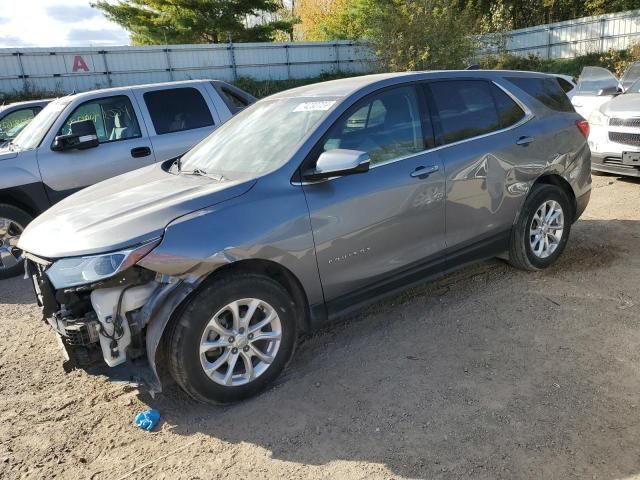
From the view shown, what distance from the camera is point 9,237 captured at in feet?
18.9

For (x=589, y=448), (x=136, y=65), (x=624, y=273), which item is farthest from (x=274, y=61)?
(x=589, y=448)

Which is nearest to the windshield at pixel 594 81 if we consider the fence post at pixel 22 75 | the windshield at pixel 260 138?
→ the windshield at pixel 260 138

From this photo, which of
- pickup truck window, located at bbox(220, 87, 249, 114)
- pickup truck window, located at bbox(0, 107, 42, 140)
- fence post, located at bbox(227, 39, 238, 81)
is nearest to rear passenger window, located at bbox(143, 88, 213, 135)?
pickup truck window, located at bbox(220, 87, 249, 114)

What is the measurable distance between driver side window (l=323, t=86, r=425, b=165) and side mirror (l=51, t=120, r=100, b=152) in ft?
12.3

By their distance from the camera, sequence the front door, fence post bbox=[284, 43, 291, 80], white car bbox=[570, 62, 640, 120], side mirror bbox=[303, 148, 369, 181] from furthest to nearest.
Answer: fence post bbox=[284, 43, 291, 80], white car bbox=[570, 62, 640, 120], the front door, side mirror bbox=[303, 148, 369, 181]

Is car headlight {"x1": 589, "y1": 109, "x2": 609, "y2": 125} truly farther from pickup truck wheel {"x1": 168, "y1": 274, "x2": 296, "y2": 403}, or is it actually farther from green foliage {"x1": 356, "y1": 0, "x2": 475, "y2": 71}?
green foliage {"x1": 356, "y1": 0, "x2": 475, "y2": 71}

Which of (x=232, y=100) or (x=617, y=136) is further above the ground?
(x=232, y=100)

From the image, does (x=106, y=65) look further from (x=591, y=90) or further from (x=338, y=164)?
(x=338, y=164)

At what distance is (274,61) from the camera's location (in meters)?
26.7

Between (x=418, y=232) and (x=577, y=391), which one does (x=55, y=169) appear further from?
(x=577, y=391)

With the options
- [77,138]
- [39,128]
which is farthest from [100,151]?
[39,128]

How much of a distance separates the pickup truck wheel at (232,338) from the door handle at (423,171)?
1.25 meters

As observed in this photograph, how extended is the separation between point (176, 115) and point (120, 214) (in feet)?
13.6

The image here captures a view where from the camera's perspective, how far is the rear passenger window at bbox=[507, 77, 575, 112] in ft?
14.9
